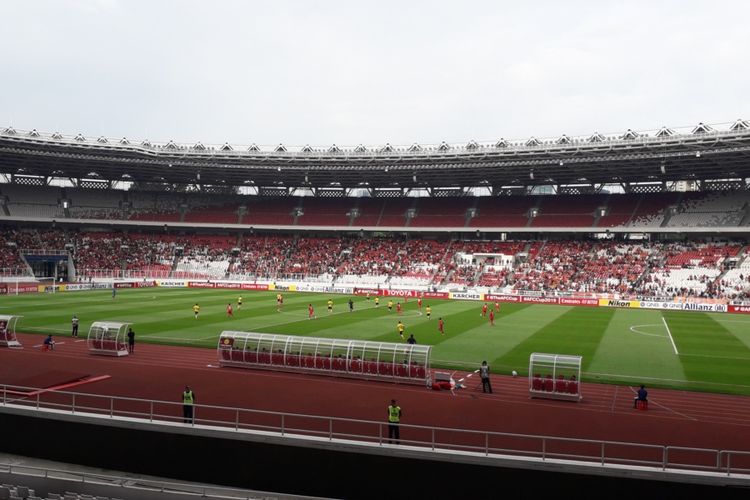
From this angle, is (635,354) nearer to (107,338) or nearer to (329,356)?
(329,356)

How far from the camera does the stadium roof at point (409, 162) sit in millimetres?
54906

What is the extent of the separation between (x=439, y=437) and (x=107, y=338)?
17.8 meters

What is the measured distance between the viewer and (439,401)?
748 inches

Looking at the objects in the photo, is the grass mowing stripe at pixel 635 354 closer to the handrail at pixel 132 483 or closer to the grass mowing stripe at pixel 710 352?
the grass mowing stripe at pixel 710 352

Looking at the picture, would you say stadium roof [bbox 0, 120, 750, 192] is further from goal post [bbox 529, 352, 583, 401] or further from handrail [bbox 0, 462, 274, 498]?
handrail [bbox 0, 462, 274, 498]

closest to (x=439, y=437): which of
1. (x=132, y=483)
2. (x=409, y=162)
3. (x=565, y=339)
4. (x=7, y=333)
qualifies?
(x=132, y=483)

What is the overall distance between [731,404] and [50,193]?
84784mm

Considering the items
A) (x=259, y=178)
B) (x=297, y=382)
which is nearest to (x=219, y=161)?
(x=259, y=178)

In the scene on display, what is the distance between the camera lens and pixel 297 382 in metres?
21.6

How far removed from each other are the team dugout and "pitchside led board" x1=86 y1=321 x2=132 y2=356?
537 cm

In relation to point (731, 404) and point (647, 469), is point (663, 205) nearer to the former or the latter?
point (731, 404)

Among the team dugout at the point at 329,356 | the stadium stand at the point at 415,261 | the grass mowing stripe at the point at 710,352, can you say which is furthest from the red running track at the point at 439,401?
the stadium stand at the point at 415,261

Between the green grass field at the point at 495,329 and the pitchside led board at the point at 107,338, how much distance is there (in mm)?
3563

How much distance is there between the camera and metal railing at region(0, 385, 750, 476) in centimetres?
1262
